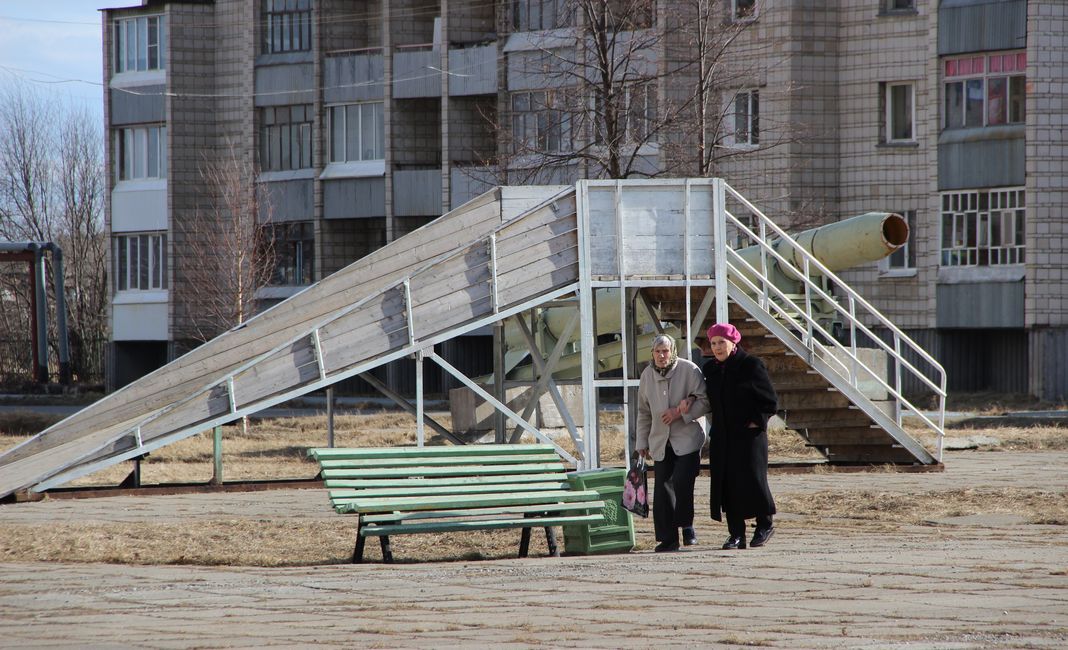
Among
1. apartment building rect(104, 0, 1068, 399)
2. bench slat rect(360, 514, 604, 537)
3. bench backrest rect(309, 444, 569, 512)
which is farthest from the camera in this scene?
apartment building rect(104, 0, 1068, 399)

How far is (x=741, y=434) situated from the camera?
1059 cm

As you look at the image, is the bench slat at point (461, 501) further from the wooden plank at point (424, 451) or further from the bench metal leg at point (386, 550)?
the wooden plank at point (424, 451)

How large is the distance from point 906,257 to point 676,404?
85.5 feet

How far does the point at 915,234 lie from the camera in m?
35.3

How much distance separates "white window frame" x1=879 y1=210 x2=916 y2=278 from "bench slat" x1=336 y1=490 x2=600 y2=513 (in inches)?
1016

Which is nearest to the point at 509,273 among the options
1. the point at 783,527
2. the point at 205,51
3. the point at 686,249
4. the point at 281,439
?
the point at 686,249

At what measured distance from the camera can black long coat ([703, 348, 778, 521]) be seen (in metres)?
10.5

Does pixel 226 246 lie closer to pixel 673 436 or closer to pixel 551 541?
pixel 551 541

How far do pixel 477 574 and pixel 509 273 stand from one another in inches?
256

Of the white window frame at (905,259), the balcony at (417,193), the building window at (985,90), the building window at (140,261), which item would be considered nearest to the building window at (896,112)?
the building window at (985,90)

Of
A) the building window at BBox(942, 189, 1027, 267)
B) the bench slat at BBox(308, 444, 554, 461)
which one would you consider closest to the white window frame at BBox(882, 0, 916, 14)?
the building window at BBox(942, 189, 1027, 267)

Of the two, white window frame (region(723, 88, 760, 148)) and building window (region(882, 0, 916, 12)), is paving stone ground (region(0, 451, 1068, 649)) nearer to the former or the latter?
white window frame (region(723, 88, 760, 148))

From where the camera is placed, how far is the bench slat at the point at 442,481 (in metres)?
10.7

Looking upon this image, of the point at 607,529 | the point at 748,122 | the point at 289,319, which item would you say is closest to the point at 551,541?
the point at 607,529
